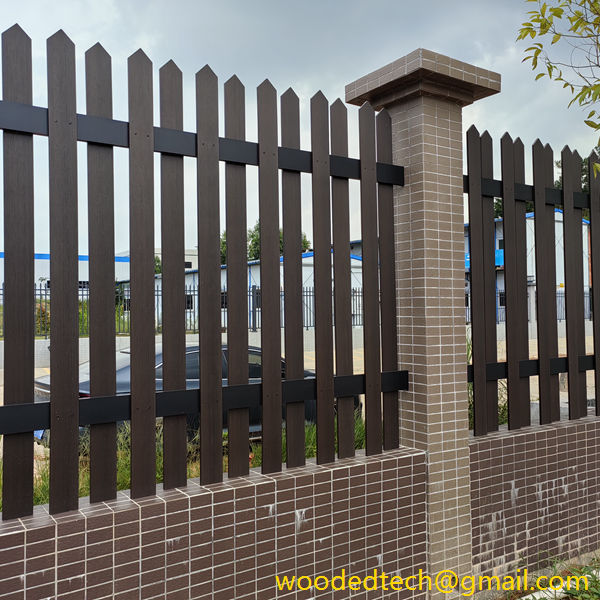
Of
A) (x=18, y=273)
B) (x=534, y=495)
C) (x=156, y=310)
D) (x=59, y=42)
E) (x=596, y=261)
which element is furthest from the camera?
(x=156, y=310)

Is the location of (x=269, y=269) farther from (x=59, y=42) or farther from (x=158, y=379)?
(x=158, y=379)

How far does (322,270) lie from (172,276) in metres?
0.91

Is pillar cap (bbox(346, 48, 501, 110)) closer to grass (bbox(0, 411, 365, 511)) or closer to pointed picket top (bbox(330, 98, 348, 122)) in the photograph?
pointed picket top (bbox(330, 98, 348, 122))

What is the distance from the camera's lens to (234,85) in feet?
10.2

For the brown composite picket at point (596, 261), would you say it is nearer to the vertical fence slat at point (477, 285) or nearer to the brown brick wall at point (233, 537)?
the vertical fence slat at point (477, 285)

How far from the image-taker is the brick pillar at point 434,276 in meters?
3.67

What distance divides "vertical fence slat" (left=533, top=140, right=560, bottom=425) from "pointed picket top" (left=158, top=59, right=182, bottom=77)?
2938 mm

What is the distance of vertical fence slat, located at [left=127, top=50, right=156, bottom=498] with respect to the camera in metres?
2.80

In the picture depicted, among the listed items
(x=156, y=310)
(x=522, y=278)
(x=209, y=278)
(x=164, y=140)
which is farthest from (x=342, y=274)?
(x=156, y=310)

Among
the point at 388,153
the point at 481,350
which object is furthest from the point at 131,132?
the point at 481,350

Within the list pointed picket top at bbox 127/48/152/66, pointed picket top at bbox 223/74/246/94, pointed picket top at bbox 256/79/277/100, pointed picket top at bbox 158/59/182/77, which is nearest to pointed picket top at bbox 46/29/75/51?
pointed picket top at bbox 127/48/152/66

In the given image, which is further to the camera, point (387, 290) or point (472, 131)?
point (472, 131)

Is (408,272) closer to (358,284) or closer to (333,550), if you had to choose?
(333,550)

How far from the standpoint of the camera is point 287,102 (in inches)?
130
